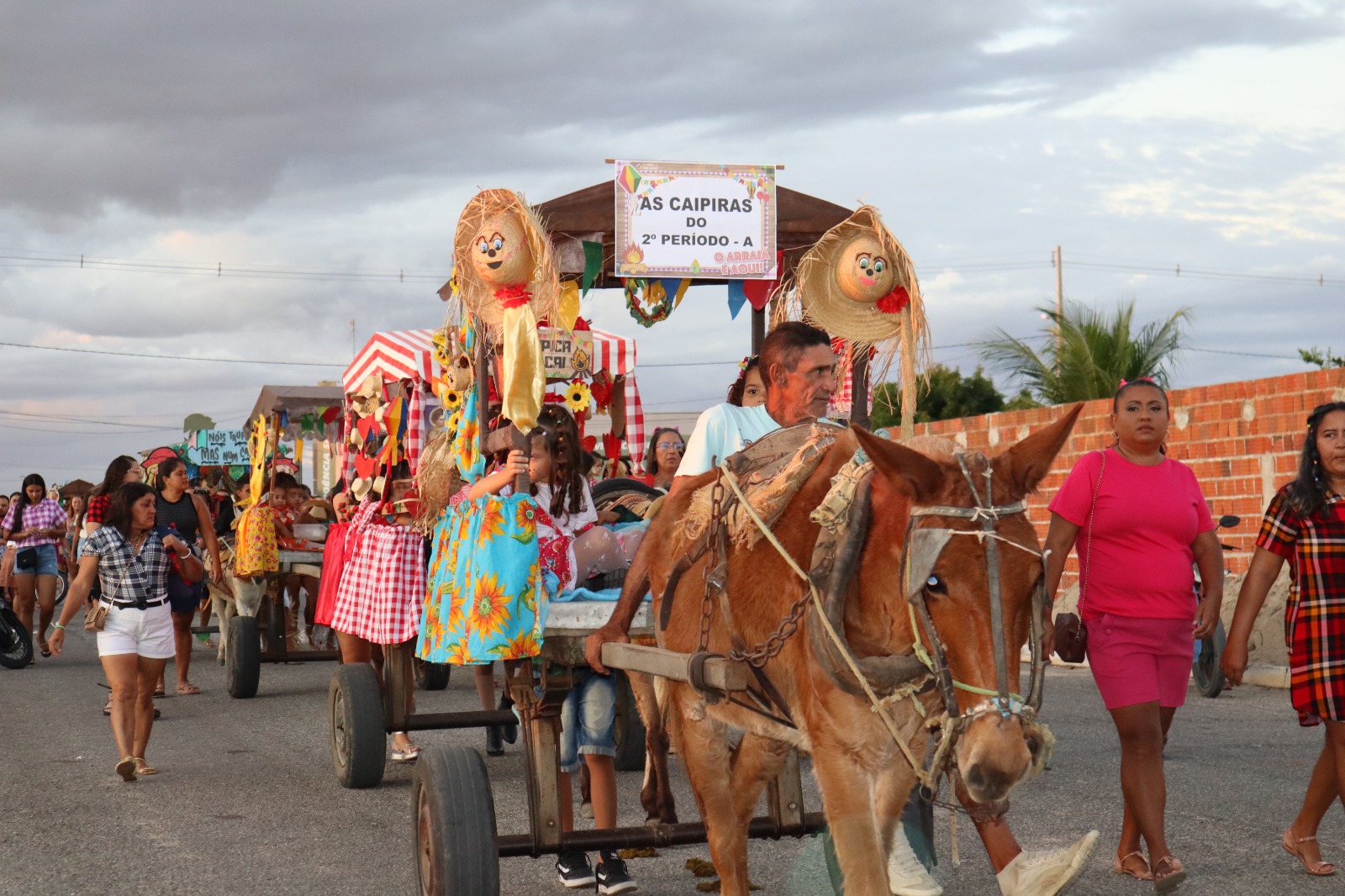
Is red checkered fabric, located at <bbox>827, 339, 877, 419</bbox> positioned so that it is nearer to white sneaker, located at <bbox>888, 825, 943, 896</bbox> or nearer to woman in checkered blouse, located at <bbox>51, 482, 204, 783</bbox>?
white sneaker, located at <bbox>888, 825, 943, 896</bbox>

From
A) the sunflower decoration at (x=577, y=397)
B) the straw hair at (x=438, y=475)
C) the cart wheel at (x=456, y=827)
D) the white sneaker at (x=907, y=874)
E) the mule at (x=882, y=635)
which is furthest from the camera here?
the straw hair at (x=438, y=475)

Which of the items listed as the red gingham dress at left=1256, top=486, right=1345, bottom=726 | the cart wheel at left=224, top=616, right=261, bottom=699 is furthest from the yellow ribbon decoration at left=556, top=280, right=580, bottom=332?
the cart wheel at left=224, top=616, right=261, bottom=699

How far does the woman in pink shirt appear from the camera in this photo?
226 inches

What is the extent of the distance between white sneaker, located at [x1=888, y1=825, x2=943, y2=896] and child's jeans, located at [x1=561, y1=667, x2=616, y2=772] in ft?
4.64

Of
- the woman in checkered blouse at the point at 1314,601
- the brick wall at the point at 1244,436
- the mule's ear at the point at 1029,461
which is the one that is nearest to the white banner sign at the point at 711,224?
the woman in checkered blouse at the point at 1314,601

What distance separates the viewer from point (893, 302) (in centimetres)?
582

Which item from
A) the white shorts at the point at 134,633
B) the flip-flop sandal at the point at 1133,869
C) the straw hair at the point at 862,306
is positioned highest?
the straw hair at the point at 862,306

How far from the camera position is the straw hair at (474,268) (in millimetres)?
5562

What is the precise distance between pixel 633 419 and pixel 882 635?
4.33 m

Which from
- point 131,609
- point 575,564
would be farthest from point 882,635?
point 131,609

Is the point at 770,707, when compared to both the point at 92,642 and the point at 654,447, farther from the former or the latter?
the point at 92,642

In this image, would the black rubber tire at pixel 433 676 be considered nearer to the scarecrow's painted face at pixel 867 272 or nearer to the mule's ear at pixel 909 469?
the scarecrow's painted face at pixel 867 272

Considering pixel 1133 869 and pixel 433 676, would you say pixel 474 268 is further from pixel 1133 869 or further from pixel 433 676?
pixel 433 676

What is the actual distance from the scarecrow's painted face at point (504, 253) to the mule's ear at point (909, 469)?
2454 mm
